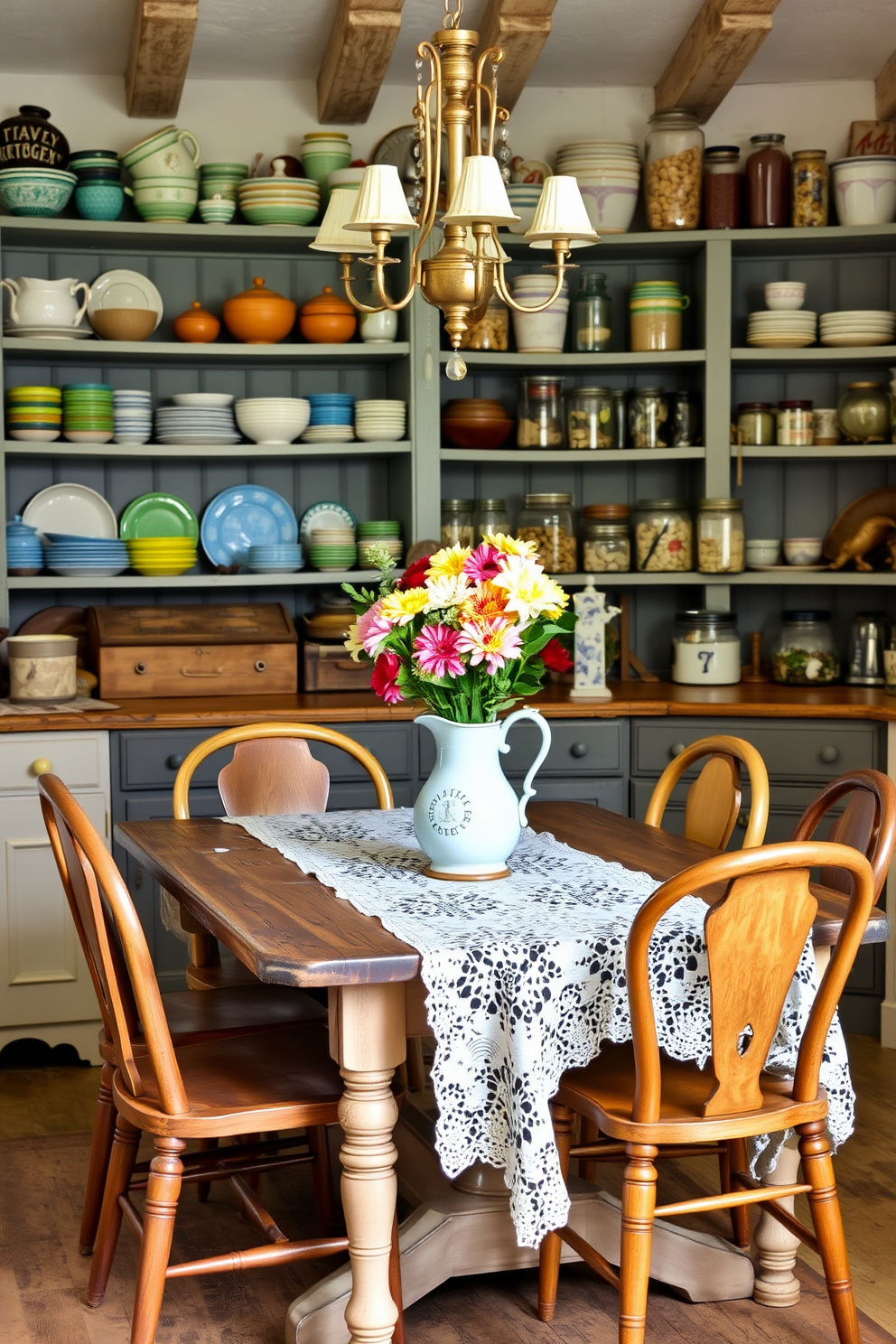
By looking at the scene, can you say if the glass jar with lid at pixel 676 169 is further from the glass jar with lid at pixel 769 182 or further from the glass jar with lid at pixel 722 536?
the glass jar with lid at pixel 722 536

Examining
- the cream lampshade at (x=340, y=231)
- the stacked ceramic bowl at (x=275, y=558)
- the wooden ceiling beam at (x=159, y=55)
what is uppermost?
the wooden ceiling beam at (x=159, y=55)

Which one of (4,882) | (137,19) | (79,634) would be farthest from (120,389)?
(4,882)

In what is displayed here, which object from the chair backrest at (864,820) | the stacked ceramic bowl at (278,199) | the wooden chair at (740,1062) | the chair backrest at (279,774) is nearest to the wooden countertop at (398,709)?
the chair backrest at (279,774)

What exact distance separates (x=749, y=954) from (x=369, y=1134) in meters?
0.57

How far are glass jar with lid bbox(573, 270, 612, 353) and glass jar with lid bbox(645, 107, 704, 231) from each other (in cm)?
24

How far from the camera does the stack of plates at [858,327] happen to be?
13.6 feet

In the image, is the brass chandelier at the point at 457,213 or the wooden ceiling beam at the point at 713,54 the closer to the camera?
the brass chandelier at the point at 457,213

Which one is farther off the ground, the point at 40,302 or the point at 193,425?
the point at 40,302

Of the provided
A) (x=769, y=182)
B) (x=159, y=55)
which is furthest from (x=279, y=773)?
(x=769, y=182)

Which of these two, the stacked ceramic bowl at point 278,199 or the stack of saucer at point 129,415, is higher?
the stacked ceramic bowl at point 278,199

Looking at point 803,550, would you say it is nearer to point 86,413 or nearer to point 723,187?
point 723,187

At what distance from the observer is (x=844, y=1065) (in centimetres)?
214

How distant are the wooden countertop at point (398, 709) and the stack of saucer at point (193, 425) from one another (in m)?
0.74

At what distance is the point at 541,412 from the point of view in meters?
4.23
